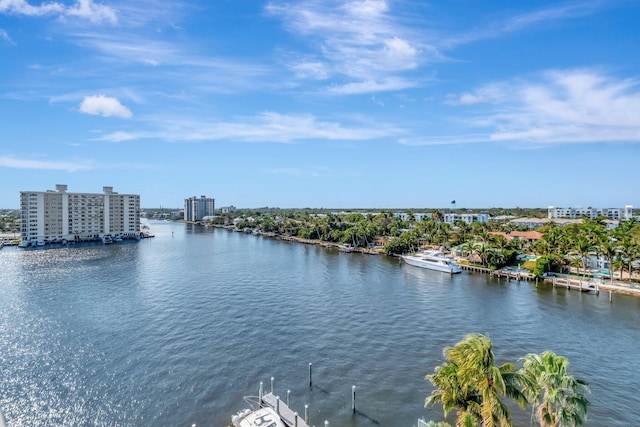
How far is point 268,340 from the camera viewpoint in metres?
33.8

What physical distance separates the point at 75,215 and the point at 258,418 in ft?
417

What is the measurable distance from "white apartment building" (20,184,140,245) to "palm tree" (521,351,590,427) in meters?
134

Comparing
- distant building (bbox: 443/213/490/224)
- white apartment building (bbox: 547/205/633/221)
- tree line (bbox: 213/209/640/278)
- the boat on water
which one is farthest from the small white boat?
white apartment building (bbox: 547/205/633/221)

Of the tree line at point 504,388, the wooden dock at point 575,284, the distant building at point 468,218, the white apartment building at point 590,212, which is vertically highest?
the white apartment building at point 590,212

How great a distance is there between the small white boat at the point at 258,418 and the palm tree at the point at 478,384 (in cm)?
1056

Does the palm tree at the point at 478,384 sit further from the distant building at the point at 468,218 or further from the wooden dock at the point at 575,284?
the distant building at the point at 468,218

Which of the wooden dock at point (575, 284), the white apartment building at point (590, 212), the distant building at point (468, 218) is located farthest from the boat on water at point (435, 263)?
the white apartment building at point (590, 212)

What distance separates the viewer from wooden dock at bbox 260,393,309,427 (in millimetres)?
20734

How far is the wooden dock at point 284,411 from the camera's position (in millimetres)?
20734

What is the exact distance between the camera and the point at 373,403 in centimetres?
2377

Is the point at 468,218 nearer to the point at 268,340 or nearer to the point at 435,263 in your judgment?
the point at 435,263

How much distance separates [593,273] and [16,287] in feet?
309

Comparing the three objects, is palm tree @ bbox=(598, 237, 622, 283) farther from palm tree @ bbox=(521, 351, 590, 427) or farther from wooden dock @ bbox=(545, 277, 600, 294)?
palm tree @ bbox=(521, 351, 590, 427)

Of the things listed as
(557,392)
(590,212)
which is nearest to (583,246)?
(557,392)
